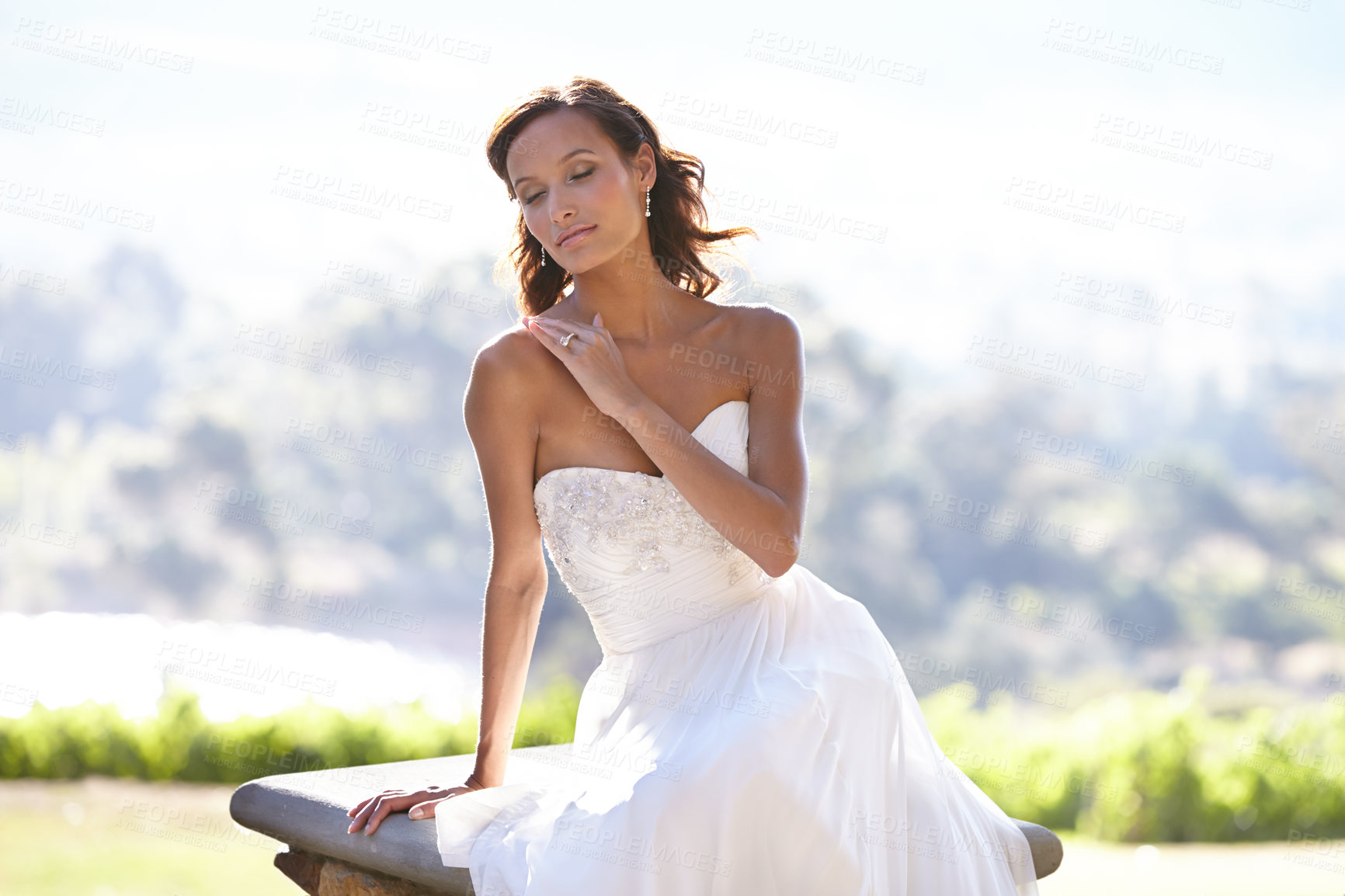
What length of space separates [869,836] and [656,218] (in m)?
1.48

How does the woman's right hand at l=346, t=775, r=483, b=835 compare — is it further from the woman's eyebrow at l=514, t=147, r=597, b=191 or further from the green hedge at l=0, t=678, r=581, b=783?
the green hedge at l=0, t=678, r=581, b=783

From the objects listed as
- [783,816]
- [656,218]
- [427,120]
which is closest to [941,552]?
[427,120]

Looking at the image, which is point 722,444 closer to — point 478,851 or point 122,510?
point 478,851

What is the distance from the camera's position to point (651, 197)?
2604 mm

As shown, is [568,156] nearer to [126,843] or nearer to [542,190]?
[542,190]

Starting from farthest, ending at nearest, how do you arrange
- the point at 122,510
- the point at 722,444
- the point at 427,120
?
the point at 122,510, the point at 427,120, the point at 722,444

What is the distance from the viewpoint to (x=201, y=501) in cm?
934

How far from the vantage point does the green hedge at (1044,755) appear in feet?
18.2

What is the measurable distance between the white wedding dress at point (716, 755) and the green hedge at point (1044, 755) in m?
3.70

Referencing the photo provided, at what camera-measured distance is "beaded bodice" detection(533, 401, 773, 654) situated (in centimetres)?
227

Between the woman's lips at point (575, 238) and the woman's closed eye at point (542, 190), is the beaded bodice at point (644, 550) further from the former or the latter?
the woman's closed eye at point (542, 190)

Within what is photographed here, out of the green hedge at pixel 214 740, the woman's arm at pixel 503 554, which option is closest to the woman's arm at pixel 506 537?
the woman's arm at pixel 503 554

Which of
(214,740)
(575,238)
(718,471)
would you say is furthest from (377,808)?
(214,740)

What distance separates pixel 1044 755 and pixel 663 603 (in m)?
4.34
